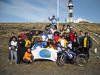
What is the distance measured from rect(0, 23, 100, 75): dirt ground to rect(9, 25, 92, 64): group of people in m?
0.32

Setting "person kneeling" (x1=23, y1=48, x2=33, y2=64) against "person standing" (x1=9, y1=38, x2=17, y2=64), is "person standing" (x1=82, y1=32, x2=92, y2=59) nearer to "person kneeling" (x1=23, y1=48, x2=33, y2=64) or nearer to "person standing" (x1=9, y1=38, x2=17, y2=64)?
"person kneeling" (x1=23, y1=48, x2=33, y2=64)

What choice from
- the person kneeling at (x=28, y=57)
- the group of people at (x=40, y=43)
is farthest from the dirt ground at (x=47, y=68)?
the group of people at (x=40, y=43)

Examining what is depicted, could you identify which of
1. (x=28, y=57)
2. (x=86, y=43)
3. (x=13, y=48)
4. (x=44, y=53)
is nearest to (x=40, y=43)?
(x=44, y=53)

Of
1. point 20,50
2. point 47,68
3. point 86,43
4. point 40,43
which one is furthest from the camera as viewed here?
point 40,43

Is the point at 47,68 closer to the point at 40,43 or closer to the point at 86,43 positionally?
the point at 40,43

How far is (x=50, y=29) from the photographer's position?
7.65 metres

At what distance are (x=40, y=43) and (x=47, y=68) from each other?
1258 millimetres

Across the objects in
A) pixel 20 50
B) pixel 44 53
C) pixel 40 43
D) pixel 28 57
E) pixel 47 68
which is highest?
pixel 40 43

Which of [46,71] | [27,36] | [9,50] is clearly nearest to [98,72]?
[46,71]

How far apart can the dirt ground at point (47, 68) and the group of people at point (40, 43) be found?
1.06 feet

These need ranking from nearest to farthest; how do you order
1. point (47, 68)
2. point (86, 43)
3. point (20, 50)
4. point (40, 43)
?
point (47, 68), point (86, 43), point (20, 50), point (40, 43)

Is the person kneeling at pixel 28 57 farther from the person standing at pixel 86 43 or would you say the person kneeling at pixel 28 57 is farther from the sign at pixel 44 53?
the person standing at pixel 86 43

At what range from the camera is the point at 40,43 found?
6.88 metres

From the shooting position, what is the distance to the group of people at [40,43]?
6574 millimetres
